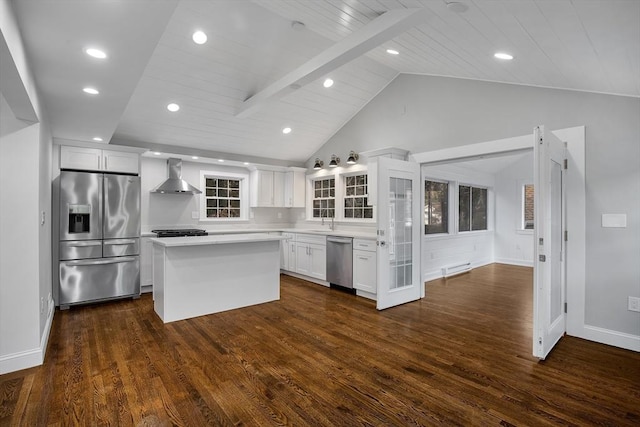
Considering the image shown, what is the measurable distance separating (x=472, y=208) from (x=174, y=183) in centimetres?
652

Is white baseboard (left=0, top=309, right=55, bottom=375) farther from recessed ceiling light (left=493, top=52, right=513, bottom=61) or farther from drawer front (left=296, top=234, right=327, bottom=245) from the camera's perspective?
recessed ceiling light (left=493, top=52, right=513, bottom=61)

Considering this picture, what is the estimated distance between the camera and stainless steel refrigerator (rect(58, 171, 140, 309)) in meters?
4.32

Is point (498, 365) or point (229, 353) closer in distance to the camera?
point (498, 365)

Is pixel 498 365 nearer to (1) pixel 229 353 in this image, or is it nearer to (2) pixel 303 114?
(1) pixel 229 353

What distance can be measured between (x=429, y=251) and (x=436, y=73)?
3.16m

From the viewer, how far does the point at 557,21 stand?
1.95m

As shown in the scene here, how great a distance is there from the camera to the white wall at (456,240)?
6.23m

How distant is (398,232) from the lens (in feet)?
15.0

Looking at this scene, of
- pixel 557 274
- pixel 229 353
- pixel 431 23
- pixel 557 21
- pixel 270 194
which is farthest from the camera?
pixel 270 194

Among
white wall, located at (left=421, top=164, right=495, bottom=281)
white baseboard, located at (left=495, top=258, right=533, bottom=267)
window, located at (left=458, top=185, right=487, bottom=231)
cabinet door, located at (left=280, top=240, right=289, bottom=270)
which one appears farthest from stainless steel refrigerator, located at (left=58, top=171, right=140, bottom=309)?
white baseboard, located at (left=495, top=258, right=533, bottom=267)

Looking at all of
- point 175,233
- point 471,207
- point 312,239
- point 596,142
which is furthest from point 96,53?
point 471,207

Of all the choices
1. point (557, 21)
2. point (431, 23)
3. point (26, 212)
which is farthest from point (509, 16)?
point (26, 212)

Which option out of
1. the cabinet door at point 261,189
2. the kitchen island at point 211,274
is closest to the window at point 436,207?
the cabinet door at point 261,189

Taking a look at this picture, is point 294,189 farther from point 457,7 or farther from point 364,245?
point 457,7
